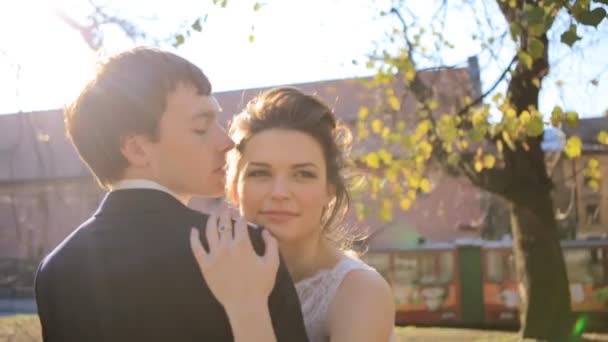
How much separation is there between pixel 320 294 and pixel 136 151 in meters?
0.92

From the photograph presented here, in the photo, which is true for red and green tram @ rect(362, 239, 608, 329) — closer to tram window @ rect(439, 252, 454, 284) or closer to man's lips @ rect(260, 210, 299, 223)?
tram window @ rect(439, 252, 454, 284)

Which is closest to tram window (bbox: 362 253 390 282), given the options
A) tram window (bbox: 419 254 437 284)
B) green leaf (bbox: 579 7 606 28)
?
tram window (bbox: 419 254 437 284)

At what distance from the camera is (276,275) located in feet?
6.36

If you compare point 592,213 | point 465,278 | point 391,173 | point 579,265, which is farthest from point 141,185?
point 592,213

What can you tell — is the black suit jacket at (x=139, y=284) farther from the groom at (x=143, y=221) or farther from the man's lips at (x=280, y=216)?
the man's lips at (x=280, y=216)

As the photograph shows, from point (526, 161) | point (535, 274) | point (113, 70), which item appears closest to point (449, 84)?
point (526, 161)

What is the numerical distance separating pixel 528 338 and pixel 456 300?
23.1ft

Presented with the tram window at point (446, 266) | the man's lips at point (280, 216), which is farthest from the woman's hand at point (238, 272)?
the tram window at point (446, 266)

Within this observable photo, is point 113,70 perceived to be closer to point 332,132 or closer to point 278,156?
point 278,156

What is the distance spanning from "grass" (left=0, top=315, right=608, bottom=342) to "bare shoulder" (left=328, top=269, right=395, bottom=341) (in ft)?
22.1

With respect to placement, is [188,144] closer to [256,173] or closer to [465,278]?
[256,173]

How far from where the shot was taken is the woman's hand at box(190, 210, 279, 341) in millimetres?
1843

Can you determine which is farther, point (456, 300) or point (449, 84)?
point (456, 300)

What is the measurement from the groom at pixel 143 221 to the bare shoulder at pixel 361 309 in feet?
1.82
